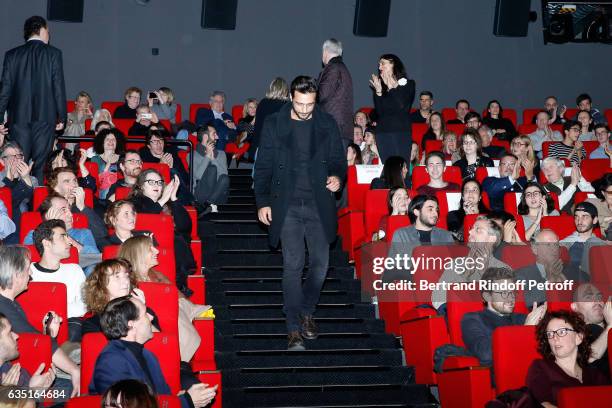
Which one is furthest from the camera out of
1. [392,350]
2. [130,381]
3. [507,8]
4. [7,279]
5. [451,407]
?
[507,8]

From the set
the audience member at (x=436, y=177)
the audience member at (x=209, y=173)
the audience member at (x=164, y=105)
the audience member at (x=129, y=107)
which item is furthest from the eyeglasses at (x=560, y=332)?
the audience member at (x=164, y=105)

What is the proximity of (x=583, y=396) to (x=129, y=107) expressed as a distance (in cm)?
649

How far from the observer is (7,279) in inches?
175

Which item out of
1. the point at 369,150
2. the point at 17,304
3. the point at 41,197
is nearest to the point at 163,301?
the point at 17,304

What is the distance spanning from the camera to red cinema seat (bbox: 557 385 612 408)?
160 inches

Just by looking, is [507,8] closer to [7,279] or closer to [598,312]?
[598,312]

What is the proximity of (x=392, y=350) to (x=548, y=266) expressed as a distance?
3.51 ft

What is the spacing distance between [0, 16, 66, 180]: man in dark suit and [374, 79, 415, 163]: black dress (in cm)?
230

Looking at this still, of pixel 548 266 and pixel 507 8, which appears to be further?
pixel 507 8

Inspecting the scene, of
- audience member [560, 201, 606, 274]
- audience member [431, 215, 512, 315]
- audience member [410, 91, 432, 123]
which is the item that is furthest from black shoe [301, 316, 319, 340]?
audience member [410, 91, 432, 123]

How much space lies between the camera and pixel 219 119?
946 cm

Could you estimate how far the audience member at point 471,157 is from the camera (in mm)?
7738

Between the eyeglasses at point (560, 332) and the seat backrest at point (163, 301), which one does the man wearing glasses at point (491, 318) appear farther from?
the seat backrest at point (163, 301)

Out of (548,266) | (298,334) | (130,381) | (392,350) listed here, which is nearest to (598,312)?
(548,266)
